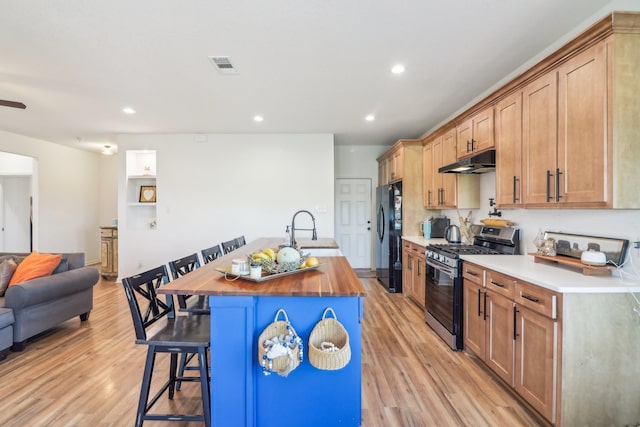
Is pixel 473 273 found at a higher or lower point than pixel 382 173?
lower

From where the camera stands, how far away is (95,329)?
3.34 metres

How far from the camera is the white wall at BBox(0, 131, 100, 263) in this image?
5.83m

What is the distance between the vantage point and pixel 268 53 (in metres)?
2.61

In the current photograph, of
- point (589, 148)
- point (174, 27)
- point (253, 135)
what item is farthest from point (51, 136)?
point (589, 148)

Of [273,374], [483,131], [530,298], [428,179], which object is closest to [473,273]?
[530,298]

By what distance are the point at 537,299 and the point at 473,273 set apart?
2.45ft

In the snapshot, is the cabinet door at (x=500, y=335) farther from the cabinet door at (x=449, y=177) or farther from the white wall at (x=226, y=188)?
the white wall at (x=226, y=188)

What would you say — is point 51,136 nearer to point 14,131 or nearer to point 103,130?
point 14,131

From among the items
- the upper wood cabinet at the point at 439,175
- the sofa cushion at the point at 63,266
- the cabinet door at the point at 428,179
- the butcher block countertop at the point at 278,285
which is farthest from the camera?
the cabinet door at the point at 428,179

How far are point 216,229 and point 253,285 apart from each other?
13.0ft

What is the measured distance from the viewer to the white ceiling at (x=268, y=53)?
80.9 inches

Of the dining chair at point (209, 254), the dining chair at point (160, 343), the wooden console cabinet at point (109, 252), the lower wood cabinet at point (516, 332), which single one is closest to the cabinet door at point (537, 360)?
the lower wood cabinet at point (516, 332)

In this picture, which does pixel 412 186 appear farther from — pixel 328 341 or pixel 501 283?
pixel 328 341

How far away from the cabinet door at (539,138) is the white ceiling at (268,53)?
47cm
